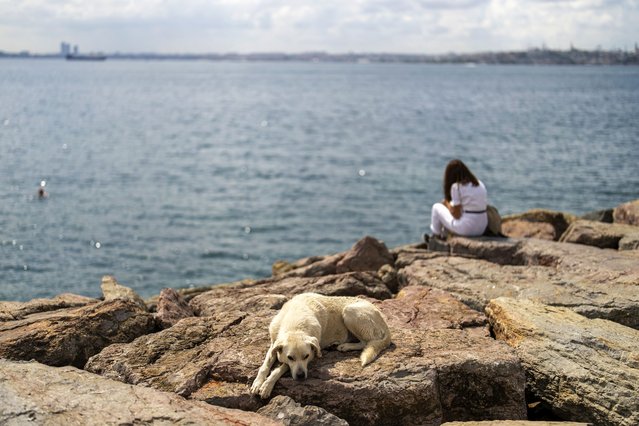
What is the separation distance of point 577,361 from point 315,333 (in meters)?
2.91

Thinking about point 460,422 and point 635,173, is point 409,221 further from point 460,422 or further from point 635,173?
point 460,422

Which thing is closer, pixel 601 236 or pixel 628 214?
pixel 601 236

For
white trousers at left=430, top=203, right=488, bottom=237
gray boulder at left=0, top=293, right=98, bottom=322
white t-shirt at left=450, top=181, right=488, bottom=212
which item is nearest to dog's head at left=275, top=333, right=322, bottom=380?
gray boulder at left=0, top=293, right=98, bottom=322

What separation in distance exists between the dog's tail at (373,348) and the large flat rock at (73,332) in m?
3.13

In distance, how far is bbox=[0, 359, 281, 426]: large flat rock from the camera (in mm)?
6426

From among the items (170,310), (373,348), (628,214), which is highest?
(373,348)

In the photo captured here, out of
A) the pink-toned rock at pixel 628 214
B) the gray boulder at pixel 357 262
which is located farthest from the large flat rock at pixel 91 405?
the pink-toned rock at pixel 628 214

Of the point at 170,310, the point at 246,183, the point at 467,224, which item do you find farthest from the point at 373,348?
the point at 246,183

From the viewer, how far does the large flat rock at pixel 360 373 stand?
7.29 meters

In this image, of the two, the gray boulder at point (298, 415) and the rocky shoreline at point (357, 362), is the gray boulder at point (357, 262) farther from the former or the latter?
the gray boulder at point (298, 415)

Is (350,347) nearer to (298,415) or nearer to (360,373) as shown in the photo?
(360,373)

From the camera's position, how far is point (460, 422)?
7211mm

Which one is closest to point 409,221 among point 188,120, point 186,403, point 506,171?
point 506,171

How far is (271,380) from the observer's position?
724 cm
